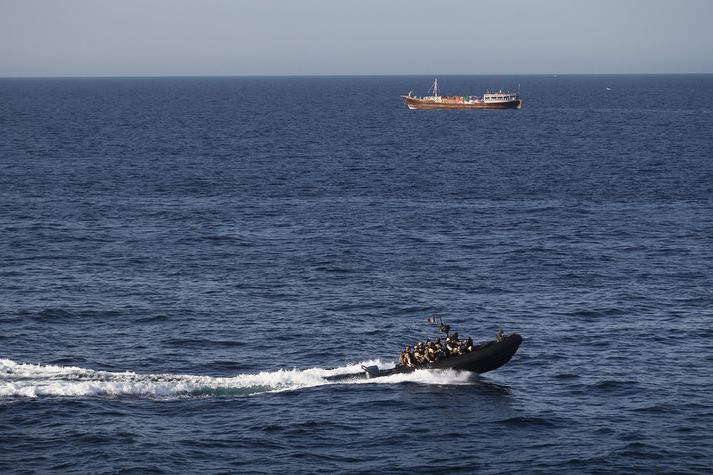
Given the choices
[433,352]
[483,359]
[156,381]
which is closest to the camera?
[156,381]

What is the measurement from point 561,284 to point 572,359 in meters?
17.2

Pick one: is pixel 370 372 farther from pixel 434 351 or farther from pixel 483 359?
pixel 483 359

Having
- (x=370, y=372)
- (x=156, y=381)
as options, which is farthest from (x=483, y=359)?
(x=156, y=381)

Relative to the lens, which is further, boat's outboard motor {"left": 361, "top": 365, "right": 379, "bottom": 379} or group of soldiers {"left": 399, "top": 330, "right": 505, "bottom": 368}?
boat's outboard motor {"left": 361, "top": 365, "right": 379, "bottom": 379}

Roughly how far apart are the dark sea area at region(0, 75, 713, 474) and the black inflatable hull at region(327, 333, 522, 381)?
82 centimetres

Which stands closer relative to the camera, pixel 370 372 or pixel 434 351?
pixel 434 351

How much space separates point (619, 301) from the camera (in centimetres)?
7475

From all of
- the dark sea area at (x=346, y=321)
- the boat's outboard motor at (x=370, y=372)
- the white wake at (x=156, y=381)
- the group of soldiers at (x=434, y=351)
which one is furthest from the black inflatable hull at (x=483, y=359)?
the dark sea area at (x=346, y=321)

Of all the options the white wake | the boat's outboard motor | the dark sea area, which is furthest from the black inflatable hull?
the dark sea area

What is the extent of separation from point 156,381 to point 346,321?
1790 cm

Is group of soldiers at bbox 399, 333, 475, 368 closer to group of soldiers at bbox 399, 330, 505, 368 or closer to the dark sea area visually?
group of soldiers at bbox 399, 330, 505, 368

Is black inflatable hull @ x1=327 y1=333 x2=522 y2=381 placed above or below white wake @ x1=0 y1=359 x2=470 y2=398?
above

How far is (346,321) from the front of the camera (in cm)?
7075

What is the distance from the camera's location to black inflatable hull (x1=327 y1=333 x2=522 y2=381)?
5753 cm
